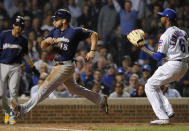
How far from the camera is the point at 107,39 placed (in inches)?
637

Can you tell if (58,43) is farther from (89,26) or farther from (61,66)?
(89,26)

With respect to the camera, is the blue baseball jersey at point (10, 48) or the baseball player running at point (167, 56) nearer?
the baseball player running at point (167, 56)

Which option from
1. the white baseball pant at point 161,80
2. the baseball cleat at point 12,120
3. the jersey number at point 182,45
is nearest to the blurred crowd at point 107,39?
the baseball cleat at point 12,120

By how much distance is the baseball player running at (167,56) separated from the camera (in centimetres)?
906

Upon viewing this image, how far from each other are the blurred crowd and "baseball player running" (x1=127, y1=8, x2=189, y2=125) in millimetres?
3411

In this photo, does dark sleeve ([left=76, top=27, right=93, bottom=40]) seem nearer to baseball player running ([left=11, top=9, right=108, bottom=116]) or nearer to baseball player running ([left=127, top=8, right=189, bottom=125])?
baseball player running ([left=11, top=9, right=108, bottom=116])

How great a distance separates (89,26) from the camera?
16.4m

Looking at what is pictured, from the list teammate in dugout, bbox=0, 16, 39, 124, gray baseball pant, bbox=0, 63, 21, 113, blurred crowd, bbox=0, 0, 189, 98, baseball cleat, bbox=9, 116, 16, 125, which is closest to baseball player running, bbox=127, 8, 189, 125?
teammate in dugout, bbox=0, 16, 39, 124

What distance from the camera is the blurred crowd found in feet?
45.1

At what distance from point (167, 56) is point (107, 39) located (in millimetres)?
7015

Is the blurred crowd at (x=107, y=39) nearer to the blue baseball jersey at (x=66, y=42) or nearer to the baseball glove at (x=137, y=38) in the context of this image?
the blue baseball jersey at (x=66, y=42)

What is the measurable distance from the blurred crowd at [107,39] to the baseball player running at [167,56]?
3.41 m

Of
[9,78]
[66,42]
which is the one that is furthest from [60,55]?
[9,78]

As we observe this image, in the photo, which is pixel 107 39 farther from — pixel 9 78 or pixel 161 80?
pixel 161 80
